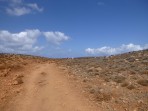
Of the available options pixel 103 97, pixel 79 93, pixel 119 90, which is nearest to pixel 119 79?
pixel 119 90

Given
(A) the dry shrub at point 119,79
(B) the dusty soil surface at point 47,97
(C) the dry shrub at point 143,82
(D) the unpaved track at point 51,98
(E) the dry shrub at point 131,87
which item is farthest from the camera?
(A) the dry shrub at point 119,79

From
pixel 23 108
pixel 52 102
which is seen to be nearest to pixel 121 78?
pixel 52 102

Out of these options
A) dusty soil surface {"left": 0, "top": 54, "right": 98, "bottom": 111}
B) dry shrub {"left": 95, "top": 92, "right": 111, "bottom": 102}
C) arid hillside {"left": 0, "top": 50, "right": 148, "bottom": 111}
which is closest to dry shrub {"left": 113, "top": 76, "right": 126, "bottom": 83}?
arid hillside {"left": 0, "top": 50, "right": 148, "bottom": 111}

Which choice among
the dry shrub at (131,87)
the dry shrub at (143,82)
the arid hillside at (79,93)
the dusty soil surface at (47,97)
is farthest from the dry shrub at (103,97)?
the dry shrub at (143,82)

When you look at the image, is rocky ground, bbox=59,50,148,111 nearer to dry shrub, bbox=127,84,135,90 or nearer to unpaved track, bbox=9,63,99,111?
dry shrub, bbox=127,84,135,90

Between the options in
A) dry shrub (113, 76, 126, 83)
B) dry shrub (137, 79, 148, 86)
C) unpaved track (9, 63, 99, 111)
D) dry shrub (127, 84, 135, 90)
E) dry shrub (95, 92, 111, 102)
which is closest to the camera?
unpaved track (9, 63, 99, 111)

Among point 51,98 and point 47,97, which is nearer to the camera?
→ point 51,98

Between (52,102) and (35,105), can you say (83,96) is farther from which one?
(35,105)

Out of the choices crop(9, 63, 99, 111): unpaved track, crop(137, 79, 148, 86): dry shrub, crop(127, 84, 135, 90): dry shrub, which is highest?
crop(137, 79, 148, 86): dry shrub

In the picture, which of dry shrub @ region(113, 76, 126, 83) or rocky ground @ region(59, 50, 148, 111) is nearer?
rocky ground @ region(59, 50, 148, 111)

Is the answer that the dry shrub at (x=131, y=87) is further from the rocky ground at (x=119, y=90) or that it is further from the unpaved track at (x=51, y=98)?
the unpaved track at (x=51, y=98)

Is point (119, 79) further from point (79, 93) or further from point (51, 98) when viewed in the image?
point (51, 98)

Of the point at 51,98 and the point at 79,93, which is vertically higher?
the point at 79,93

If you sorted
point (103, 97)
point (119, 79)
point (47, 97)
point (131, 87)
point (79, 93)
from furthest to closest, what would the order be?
point (119, 79) → point (131, 87) → point (79, 93) → point (47, 97) → point (103, 97)
